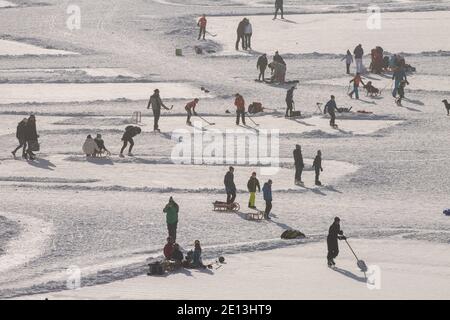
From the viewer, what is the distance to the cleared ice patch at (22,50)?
5428cm

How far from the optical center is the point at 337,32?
55375mm

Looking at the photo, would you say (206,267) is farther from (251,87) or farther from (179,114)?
(251,87)

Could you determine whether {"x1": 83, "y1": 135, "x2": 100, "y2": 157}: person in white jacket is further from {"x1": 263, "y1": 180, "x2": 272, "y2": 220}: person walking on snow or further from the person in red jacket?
the person in red jacket

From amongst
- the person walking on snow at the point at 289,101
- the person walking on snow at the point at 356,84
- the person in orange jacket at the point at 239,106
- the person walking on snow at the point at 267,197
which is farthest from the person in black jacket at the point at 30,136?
the person walking on snow at the point at 356,84

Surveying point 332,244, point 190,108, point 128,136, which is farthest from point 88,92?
point 332,244

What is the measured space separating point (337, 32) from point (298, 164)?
2386 cm

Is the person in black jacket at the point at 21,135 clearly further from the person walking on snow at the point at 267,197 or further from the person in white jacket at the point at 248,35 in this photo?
the person in white jacket at the point at 248,35

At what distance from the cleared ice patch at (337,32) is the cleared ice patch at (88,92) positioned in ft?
22.2

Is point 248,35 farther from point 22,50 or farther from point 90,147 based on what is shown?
point 90,147

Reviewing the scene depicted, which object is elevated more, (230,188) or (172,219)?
(230,188)

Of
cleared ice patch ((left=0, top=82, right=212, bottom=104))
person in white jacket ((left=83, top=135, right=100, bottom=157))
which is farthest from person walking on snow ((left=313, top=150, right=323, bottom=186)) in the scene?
cleared ice patch ((left=0, top=82, right=212, bottom=104))

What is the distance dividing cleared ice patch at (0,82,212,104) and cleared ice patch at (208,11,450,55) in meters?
6.76

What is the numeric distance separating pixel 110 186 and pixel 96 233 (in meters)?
4.52

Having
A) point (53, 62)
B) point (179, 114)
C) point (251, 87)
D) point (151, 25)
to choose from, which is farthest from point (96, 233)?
point (151, 25)
